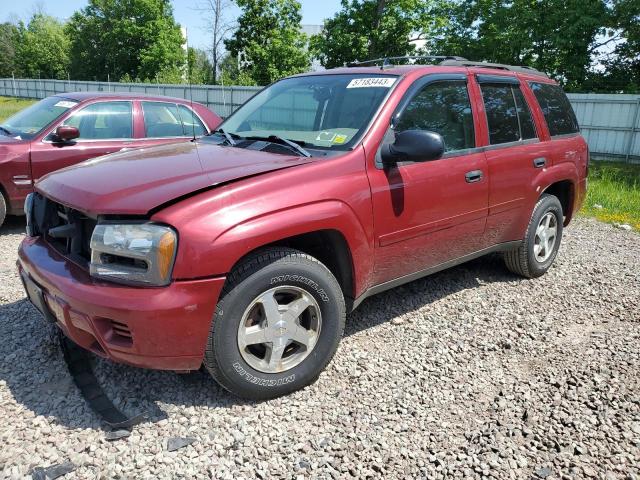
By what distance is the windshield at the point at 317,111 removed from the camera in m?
3.42

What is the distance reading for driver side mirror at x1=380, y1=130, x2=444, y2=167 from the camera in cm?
314

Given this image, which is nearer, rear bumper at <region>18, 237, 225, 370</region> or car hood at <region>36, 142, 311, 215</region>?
rear bumper at <region>18, 237, 225, 370</region>

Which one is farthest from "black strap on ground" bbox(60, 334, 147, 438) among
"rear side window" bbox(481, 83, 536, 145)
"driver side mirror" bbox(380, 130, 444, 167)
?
"rear side window" bbox(481, 83, 536, 145)

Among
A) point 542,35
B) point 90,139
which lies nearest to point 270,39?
point 542,35

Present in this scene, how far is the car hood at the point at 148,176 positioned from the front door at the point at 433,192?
0.66 metres

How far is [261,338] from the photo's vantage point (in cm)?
286

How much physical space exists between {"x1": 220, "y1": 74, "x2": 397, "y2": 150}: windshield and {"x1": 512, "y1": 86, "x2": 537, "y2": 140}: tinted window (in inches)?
59.4

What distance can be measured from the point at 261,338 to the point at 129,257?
2.66 ft

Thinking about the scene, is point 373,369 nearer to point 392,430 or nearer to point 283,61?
point 392,430

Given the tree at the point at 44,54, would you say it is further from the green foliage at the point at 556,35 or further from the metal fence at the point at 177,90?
the green foliage at the point at 556,35

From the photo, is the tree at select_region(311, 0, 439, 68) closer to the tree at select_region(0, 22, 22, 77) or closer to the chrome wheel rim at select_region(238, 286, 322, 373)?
the chrome wheel rim at select_region(238, 286, 322, 373)

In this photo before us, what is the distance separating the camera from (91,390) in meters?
3.01

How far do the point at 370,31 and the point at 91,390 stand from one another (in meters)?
30.6

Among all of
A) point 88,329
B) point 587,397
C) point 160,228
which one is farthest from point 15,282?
point 587,397
